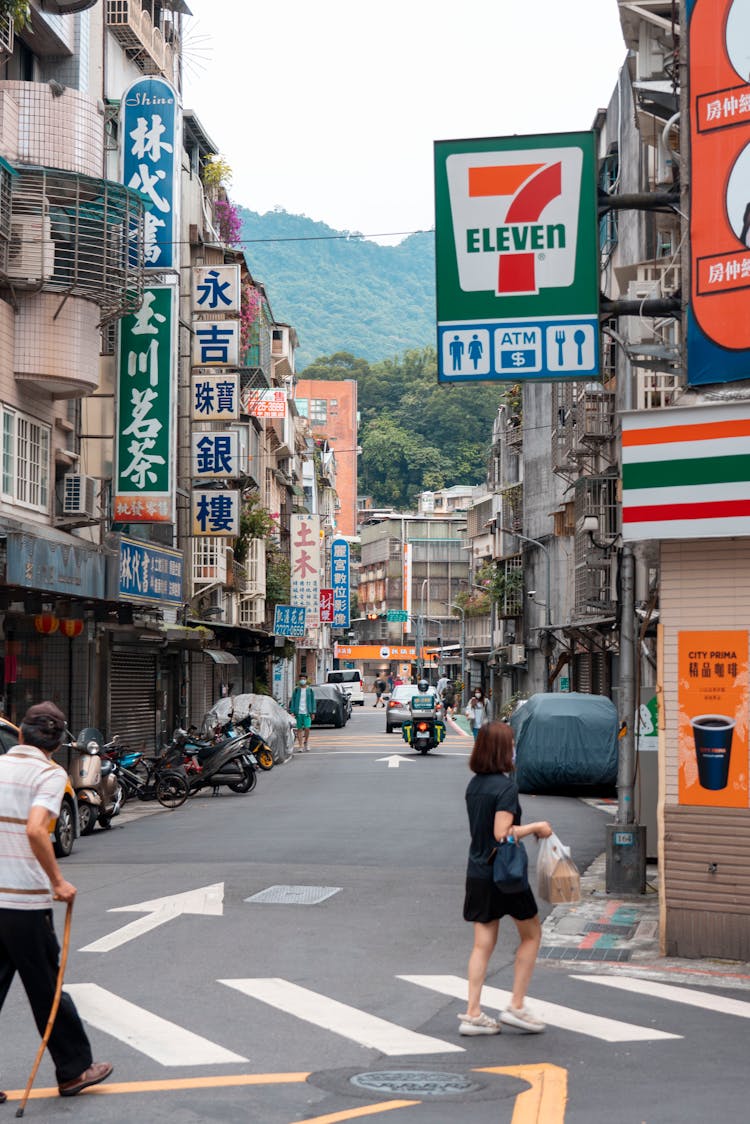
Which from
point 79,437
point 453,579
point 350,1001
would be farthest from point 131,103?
point 453,579

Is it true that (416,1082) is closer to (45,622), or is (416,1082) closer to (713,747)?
(713,747)

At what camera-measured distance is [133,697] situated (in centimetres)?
3269

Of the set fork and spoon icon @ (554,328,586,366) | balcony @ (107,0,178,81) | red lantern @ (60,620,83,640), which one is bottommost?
red lantern @ (60,620,83,640)

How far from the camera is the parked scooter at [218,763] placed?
84.9ft

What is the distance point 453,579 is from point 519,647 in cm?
6547

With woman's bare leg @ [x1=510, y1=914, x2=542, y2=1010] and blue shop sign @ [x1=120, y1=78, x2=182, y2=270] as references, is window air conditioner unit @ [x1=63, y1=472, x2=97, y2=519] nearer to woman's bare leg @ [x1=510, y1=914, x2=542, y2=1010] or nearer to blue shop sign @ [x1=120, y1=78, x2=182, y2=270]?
blue shop sign @ [x1=120, y1=78, x2=182, y2=270]

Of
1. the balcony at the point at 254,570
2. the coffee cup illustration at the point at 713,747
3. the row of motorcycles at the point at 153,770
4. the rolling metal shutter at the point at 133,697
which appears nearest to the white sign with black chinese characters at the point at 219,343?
the rolling metal shutter at the point at 133,697

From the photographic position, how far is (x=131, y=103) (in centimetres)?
2628

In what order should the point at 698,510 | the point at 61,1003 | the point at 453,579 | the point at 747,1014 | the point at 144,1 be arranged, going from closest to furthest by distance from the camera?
the point at 61,1003
the point at 747,1014
the point at 698,510
the point at 144,1
the point at 453,579

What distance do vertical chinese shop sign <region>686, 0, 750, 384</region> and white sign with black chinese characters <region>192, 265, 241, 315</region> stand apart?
75.9 ft

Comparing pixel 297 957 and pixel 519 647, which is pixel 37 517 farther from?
pixel 519 647

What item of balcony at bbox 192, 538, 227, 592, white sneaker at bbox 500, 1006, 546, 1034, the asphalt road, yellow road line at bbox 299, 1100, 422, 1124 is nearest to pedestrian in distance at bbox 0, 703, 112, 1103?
the asphalt road

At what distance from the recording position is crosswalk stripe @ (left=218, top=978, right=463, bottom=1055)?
793cm

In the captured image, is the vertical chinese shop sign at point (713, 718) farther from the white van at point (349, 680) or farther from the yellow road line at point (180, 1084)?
the white van at point (349, 680)
